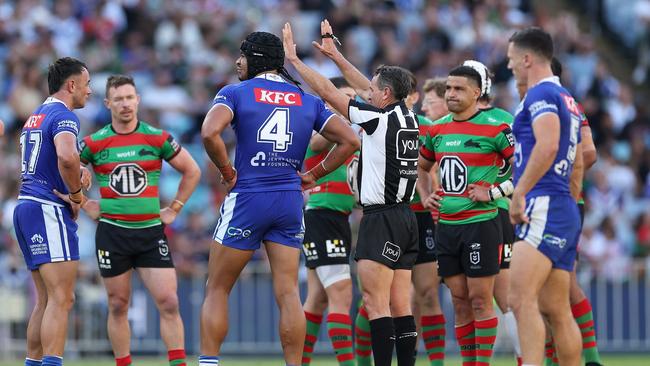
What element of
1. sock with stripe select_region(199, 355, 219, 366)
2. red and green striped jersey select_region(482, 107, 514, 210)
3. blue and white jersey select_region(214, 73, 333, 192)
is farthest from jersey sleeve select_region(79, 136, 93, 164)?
red and green striped jersey select_region(482, 107, 514, 210)

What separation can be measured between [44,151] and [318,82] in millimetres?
2728

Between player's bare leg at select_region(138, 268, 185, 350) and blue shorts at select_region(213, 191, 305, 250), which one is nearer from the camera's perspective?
blue shorts at select_region(213, 191, 305, 250)

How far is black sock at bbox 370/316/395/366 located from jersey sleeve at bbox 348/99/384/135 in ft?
5.91

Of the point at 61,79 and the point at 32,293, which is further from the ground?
the point at 61,79

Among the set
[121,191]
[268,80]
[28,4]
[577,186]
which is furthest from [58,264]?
[28,4]

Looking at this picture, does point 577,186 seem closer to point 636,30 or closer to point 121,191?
point 121,191

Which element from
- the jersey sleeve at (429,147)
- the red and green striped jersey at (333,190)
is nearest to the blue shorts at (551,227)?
the jersey sleeve at (429,147)

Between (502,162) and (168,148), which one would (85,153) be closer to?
(168,148)

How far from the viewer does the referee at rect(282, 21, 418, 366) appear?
11719 mm

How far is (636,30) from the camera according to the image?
2745cm

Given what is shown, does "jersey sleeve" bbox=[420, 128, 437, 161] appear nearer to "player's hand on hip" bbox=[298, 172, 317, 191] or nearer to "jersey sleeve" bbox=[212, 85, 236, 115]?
"player's hand on hip" bbox=[298, 172, 317, 191]

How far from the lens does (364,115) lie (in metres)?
11.7

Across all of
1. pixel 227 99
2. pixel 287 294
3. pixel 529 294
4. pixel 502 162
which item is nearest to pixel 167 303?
pixel 287 294

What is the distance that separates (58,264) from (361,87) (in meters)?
3.42
